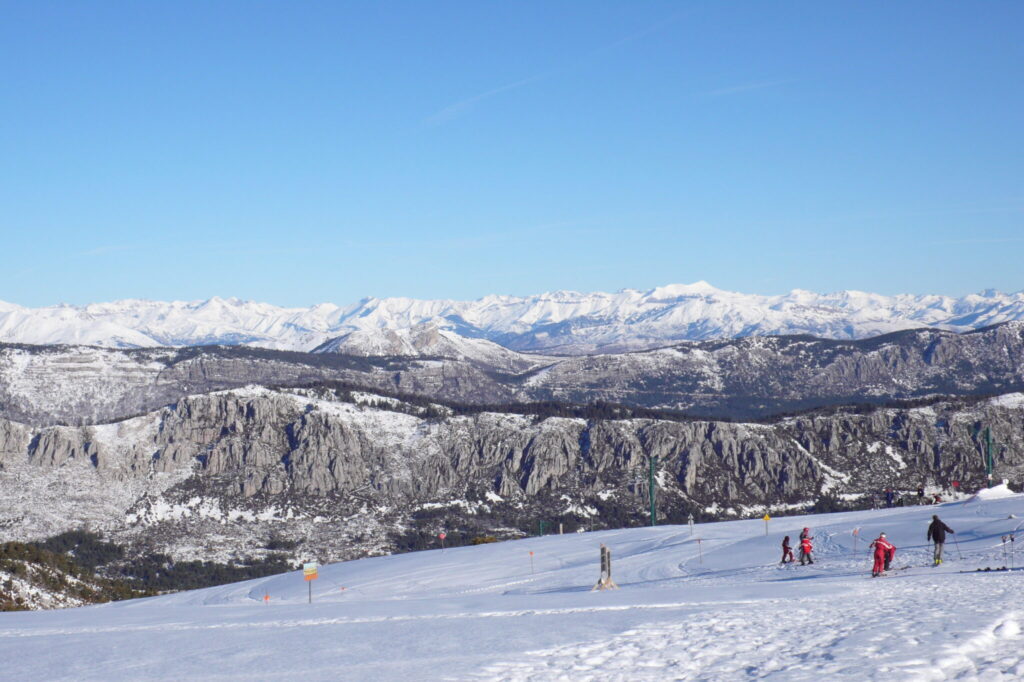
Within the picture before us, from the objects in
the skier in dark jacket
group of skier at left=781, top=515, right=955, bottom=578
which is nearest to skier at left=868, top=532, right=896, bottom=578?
group of skier at left=781, top=515, right=955, bottom=578

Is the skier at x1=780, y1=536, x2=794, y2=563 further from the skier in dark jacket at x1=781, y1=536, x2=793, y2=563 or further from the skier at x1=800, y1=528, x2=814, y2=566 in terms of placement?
the skier at x1=800, y1=528, x2=814, y2=566

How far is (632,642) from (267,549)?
13367cm

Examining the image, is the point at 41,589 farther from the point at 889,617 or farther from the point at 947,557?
the point at 889,617

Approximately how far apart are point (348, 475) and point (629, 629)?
16500cm

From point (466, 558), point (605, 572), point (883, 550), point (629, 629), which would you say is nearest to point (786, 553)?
point (883, 550)

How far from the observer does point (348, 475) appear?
18612 centimetres

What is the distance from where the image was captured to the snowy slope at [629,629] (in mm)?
20531

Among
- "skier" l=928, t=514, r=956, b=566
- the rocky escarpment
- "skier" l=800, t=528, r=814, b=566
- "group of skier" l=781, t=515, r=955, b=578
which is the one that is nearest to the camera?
"group of skier" l=781, t=515, r=955, b=578

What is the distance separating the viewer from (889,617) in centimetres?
2519

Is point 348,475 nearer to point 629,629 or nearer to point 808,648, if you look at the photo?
point 629,629

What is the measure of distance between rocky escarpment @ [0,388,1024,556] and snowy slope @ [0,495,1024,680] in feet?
368

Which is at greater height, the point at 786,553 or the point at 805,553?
the point at 805,553

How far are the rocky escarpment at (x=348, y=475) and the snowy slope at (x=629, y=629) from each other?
11203cm

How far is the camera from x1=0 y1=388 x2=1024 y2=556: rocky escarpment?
16388 cm
